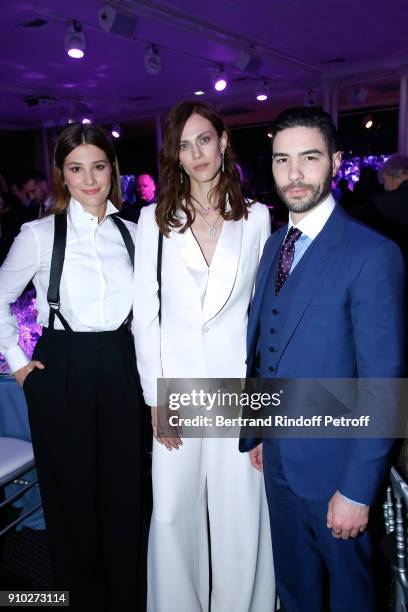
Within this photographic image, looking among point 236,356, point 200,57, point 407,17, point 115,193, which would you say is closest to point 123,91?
point 200,57

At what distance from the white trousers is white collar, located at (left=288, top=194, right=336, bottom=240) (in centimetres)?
82

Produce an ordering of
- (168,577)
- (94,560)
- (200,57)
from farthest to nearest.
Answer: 1. (200,57)
2. (94,560)
3. (168,577)

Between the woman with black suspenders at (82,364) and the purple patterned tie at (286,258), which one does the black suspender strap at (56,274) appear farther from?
the purple patterned tie at (286,258)

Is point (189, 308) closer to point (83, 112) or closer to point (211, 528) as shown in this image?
point (211, 528)

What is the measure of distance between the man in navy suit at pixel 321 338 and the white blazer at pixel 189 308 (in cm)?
15

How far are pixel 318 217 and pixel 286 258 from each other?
159 millimetres

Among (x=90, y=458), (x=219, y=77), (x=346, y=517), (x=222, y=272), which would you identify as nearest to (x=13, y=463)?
(x=90, y=458)

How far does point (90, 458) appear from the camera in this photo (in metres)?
1.93

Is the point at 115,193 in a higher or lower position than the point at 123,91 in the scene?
lower

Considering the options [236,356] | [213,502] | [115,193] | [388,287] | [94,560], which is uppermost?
[115,193]

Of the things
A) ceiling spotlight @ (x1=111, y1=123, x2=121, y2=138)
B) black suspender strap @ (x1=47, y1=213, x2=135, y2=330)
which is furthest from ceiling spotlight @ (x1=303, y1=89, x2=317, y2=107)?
black suspender strap @ (x1=47, y1=213, x2=135, y2=330)

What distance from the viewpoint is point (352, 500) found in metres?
1.32

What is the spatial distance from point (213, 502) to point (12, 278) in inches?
44.1

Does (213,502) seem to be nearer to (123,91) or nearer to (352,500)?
(352,500)
